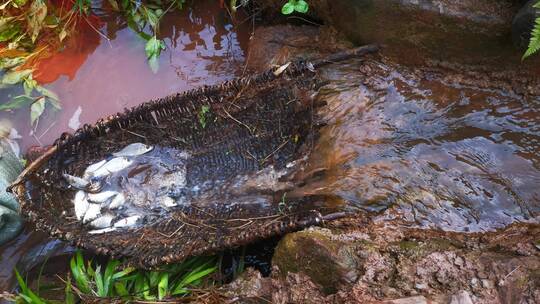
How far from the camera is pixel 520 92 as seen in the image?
287 centimetres

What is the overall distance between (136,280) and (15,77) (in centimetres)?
208

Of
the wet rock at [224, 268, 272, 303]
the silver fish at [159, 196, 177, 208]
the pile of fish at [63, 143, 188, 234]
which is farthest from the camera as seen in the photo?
the silver fish at [159, 196, 177, 208]

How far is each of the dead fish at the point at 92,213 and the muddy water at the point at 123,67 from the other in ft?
2.75

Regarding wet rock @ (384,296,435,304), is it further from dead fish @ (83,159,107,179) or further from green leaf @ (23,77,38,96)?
green leaf @ (23,77,38,96)

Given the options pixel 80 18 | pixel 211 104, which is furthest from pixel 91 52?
pixel 211 104

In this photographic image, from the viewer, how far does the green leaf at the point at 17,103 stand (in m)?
3.65

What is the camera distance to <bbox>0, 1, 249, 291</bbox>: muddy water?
3635 mm

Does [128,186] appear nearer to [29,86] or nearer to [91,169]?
[91,169]

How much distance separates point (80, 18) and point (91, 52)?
1.05ft

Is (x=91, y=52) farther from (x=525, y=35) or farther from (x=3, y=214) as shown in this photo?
(x=525, y=35)

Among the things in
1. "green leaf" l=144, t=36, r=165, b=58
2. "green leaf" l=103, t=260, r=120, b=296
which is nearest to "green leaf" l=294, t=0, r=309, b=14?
"green leaf" l=144, t=36, r=165, b=58

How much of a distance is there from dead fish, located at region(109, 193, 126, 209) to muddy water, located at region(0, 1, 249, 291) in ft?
2.61

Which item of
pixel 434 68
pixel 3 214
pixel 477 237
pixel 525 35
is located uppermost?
pixel 525 35

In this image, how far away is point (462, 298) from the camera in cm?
204
